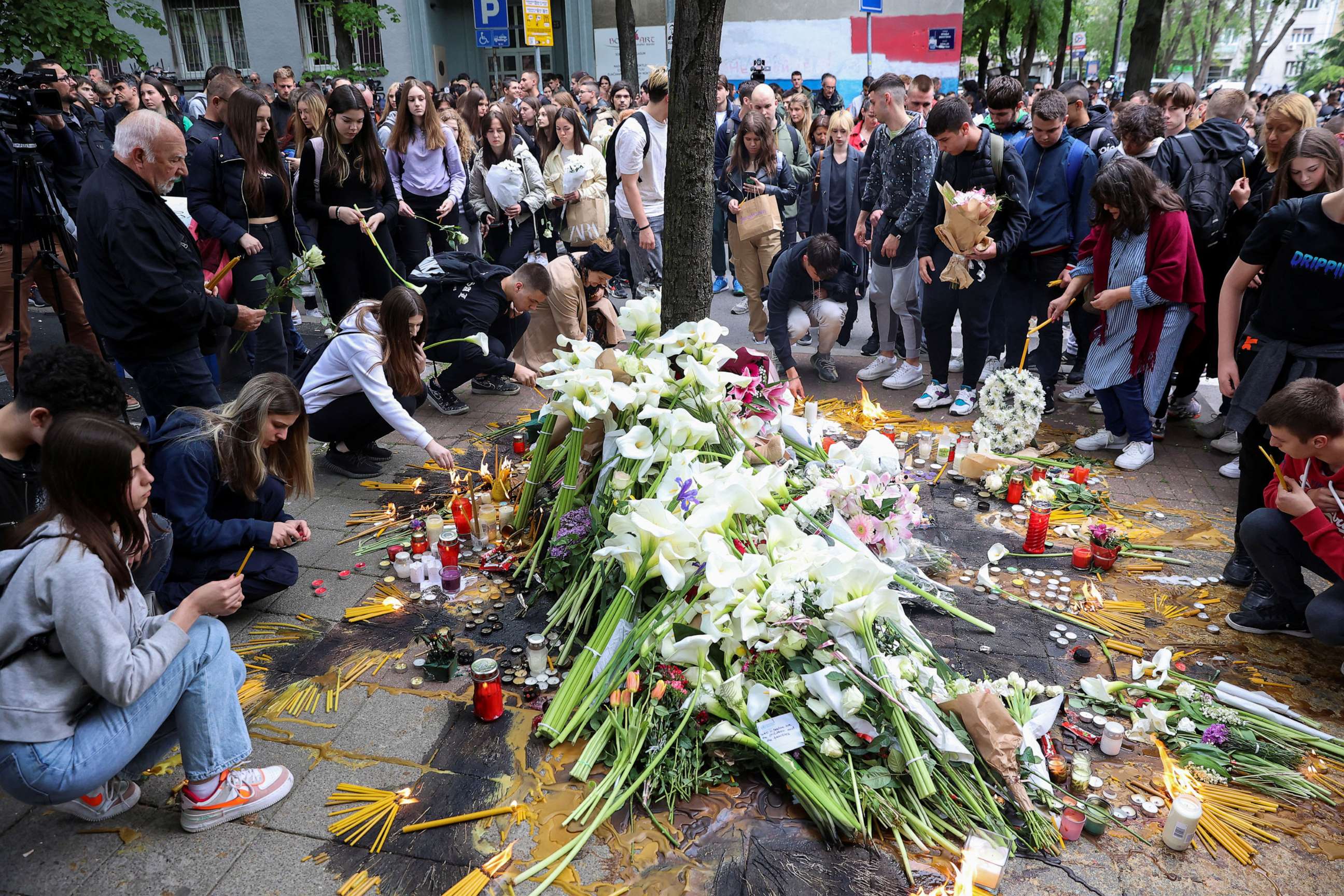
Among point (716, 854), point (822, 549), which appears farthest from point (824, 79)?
point (716, 854)

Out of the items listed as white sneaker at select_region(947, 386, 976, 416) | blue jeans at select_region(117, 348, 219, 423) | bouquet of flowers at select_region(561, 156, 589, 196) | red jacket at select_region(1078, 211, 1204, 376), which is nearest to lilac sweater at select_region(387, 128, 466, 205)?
bouquet of flowers at select_region(561, 156, 589, 196)

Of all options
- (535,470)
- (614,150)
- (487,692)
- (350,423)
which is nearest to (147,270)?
(350,423)

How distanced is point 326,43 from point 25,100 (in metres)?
18.9

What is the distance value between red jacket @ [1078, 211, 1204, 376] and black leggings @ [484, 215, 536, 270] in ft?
12.6

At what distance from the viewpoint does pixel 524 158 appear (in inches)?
276

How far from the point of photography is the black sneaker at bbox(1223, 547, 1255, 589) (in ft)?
12.5

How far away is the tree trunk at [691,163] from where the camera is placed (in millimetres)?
4094

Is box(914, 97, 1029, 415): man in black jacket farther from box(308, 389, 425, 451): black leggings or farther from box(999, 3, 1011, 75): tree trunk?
box(999, 3, 1011, 75): tree trunk

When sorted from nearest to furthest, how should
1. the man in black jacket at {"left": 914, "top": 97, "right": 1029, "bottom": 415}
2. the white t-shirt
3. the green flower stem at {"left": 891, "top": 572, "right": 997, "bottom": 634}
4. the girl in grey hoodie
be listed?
the girl in grey hoodie, the green flower stem at {"left": 891, "top": 572, "right": 997, "bottom": 634}, the man in black jacket at {"left": 914, "top": 97, "right": 1029, "bottom": 415}, the white t-shirt

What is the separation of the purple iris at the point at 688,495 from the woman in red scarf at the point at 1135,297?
10.3 feet

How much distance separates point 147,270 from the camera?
3.73 m

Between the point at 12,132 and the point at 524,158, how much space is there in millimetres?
3315

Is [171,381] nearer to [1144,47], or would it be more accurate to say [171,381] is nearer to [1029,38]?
[1144,47]

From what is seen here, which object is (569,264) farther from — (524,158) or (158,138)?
(158,138)
